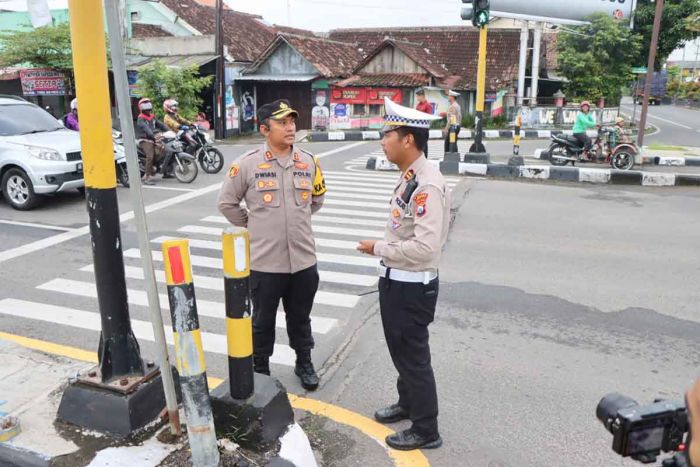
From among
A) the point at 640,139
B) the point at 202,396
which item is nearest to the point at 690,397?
the point at 202,396

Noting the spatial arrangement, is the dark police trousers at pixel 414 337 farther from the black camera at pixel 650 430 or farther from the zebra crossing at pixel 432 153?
the zebra crossing at pixel 432 153

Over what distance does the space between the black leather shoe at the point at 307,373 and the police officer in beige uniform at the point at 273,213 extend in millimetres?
325

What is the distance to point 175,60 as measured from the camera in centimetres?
2445

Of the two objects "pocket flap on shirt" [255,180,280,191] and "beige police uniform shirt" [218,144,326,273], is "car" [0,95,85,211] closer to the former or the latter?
"beige police uniform shirt" [218,144,326,273]

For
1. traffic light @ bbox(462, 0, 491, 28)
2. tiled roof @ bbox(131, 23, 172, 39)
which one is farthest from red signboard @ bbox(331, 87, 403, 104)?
traffic light @ bbox(462, 0, 491, 28)

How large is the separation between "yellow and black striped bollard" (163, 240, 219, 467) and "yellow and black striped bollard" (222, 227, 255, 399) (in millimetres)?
185

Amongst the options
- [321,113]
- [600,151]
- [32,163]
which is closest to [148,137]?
[32,163]

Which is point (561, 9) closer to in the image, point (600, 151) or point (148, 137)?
point (600, 151)

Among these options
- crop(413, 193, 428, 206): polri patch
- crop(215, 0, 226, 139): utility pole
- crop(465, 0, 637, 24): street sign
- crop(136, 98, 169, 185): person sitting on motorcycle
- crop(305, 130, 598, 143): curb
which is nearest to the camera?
crop(413, 193, 428, 206): polri patch

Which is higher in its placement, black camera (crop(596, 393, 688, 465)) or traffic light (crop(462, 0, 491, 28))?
traffic light (crop(462, 0, 491, 28))

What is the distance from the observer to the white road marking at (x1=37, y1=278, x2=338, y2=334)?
16.9 ft

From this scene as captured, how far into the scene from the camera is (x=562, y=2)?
2248 cm

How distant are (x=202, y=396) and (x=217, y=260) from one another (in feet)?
14.3

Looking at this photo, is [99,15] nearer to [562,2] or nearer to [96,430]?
[96,430]
